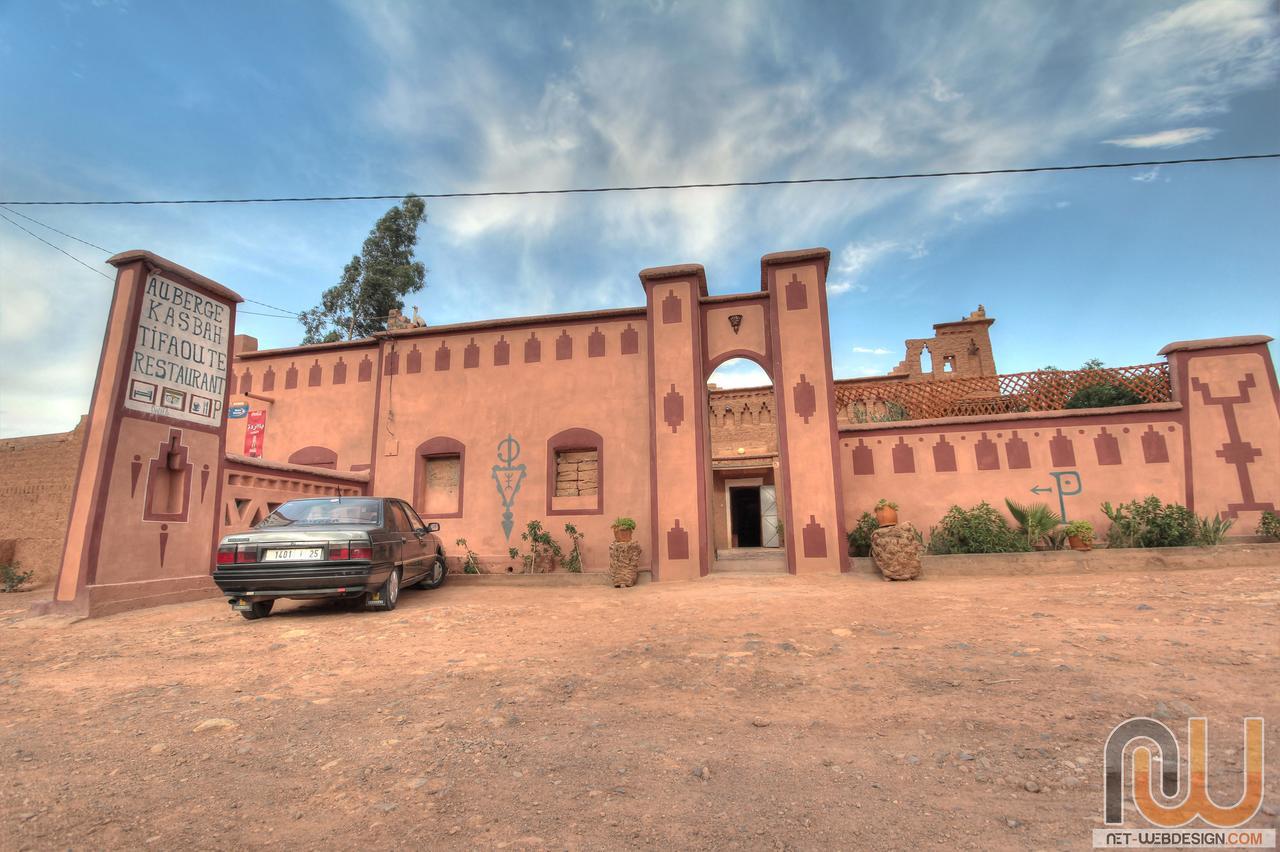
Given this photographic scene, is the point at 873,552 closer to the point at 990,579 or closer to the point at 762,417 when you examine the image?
the point at 990,579

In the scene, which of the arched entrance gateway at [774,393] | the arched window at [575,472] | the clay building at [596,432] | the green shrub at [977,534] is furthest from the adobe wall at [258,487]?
the green shrub at [977,534]

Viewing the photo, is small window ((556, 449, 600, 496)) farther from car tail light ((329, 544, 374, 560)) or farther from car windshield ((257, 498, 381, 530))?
car tail light ((329, 544, 374, 560))

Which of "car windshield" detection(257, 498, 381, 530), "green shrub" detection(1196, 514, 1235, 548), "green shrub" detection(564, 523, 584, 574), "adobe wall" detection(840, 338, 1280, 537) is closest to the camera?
"car windshield" detection(257, 498, 381, 530)

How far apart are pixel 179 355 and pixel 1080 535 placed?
46.6 feet

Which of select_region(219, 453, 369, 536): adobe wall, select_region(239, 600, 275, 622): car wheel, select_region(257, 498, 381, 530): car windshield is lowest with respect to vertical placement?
select_region(239, 600, 275, 622): car wheel

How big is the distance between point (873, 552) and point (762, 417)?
8.60m

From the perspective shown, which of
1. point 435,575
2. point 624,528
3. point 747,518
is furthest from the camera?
point 747,518

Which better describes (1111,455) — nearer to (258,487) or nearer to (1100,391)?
(1100,391)

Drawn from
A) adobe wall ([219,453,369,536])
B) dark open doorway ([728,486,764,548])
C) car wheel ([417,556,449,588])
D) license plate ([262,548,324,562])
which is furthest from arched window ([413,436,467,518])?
dark open doorway ([728,486,764,548])

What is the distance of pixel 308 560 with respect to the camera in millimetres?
6133

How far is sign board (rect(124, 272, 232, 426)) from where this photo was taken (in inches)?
313

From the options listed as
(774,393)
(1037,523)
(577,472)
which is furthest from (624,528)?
(1037,523)

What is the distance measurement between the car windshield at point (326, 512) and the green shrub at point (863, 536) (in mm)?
7892

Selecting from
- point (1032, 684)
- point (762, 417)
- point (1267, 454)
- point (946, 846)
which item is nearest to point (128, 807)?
point (946, 846)
